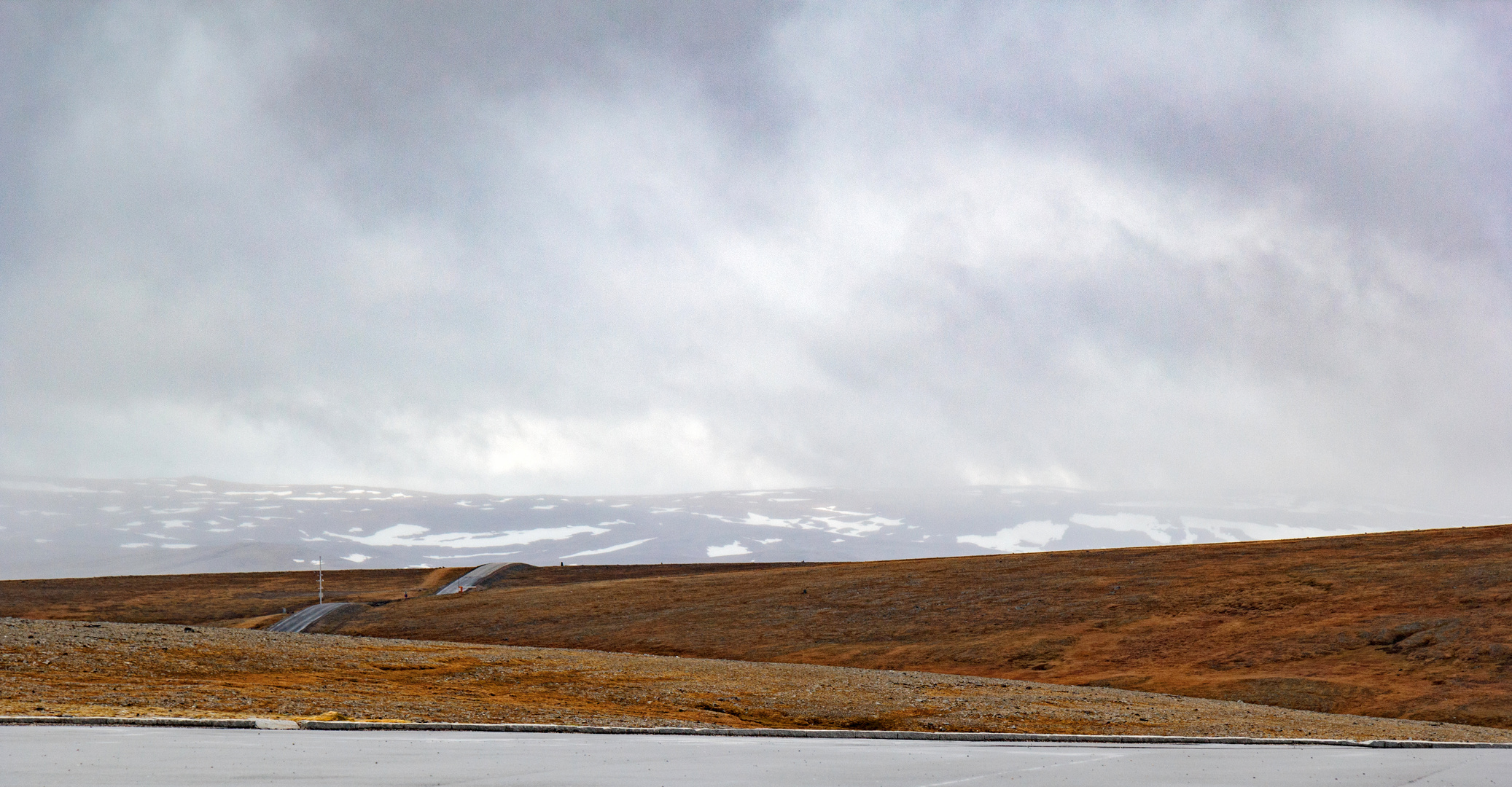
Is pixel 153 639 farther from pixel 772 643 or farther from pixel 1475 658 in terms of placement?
pixel 1475 658

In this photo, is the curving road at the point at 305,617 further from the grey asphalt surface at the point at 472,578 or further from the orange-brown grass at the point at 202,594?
the grey asphalt surface at the point at 472,578

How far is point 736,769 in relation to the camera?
37.8ft

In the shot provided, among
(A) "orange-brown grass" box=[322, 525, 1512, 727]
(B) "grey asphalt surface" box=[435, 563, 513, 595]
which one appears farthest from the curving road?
(B) "grey asphalt surface" box=[435, 563, 513, 595]

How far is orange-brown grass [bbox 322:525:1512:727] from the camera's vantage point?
3644 cm

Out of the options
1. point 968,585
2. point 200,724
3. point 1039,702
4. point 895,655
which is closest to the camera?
point 200,724

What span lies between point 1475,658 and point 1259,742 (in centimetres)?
2393

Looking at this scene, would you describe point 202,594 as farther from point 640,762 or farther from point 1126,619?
point 640,762

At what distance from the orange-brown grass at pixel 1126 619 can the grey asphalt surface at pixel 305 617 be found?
2.60m

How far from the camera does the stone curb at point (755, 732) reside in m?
16.8

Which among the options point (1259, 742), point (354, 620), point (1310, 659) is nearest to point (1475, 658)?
point (1310, 659)

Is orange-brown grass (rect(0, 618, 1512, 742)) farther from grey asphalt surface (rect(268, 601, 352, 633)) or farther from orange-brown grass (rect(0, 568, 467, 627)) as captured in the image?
orange-brown grass (rect(0, 568, 467, 627))

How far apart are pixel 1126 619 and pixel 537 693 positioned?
31917mm

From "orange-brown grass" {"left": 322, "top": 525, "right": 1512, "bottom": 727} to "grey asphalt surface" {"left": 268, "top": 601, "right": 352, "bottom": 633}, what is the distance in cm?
260

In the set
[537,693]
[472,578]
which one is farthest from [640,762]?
[472,578]
